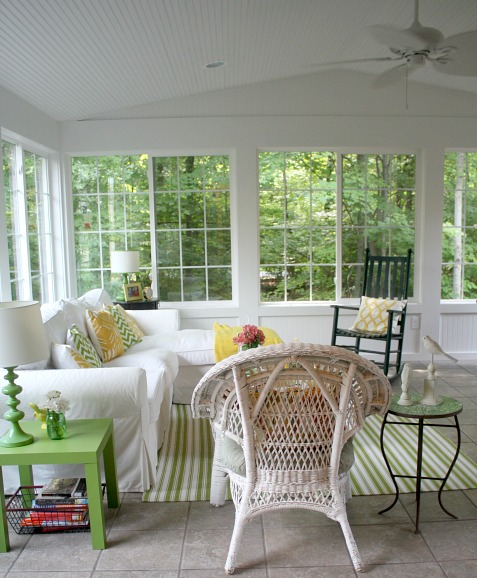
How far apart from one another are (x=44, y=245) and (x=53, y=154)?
3.11 feet

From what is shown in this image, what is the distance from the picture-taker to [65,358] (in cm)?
322

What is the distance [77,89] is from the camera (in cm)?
463

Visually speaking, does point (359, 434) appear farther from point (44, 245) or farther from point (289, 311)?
point (44, 245)

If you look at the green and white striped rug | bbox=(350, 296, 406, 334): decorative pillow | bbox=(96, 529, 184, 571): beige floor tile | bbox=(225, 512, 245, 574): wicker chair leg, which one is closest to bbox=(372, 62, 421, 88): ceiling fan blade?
bbox=(350, 296, 406, 334): decorative pillow

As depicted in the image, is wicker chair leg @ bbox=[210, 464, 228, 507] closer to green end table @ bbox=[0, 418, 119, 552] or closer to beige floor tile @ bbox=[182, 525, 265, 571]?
beige floor tile @ bbox=[182, 525, 265, 571]

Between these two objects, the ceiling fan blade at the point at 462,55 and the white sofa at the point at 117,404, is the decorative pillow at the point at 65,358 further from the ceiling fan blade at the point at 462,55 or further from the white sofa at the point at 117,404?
the ceiling fan blade at the point at 462,55

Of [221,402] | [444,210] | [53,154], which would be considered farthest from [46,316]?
[444,210]

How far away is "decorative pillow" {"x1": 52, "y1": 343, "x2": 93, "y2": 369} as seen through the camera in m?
3.22

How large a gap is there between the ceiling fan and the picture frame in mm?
3133

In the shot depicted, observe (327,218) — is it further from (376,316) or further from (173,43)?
(173,43)

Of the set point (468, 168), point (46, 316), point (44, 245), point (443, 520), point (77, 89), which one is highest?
point (77, 89)

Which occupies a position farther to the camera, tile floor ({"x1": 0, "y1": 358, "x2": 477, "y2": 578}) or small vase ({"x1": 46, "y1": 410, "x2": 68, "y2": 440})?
small vase ({"x1": 46, "y1": 410, "x2": 68, "y2": 440})

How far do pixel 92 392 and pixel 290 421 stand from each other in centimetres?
118

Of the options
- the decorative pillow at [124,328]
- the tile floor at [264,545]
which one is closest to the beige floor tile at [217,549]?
the tile floor at [264,545]
